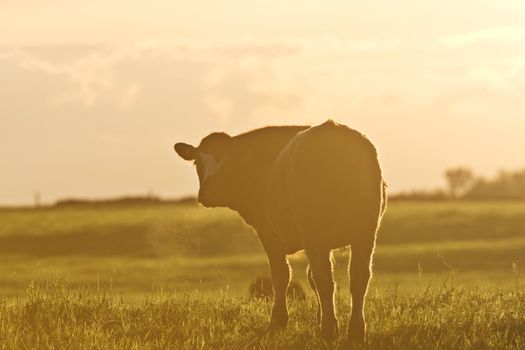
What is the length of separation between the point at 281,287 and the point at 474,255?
92.5ft

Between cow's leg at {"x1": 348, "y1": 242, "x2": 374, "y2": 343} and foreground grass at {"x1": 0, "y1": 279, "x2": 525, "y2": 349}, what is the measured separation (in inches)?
5.9

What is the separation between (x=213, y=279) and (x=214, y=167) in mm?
21608

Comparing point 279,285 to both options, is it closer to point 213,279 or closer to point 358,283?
point 358,283

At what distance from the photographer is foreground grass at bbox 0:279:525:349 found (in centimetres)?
1103

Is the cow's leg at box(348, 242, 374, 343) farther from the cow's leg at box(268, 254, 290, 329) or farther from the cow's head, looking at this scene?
the cow's head

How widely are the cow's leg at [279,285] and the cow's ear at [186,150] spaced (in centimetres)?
148

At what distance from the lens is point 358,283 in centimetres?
1081

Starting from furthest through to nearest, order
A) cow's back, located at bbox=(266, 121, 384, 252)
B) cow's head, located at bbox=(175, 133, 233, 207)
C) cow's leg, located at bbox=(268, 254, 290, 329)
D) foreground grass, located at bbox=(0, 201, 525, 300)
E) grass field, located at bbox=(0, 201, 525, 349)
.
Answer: foreground grass, located at bbox=(0, 201, 525, 300) < cow's head, located at bbox=(175, 133, 233, 207) < cow's leg, located at bbox=(268, 254, 290, 329) < grass field, located at bbox=(0, 201, 525, 349) < cow's back, located at bbox=(266, 121, 384, 252)

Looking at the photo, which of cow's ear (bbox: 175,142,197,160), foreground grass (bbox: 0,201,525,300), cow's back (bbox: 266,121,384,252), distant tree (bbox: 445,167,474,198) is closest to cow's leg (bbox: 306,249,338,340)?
cow's back (bbox: 266,121,384,252)

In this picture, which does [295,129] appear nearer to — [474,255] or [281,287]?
[281,287]

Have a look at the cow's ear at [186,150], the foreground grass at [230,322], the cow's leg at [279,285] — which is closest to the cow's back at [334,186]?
the foreground grass at [230,322]

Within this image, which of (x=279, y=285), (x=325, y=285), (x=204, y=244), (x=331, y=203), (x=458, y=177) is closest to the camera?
(x=331, y=203)

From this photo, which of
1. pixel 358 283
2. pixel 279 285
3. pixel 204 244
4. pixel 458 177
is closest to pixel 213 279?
pixel 204 244

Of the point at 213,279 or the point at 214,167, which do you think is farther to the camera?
the point at 213,279
